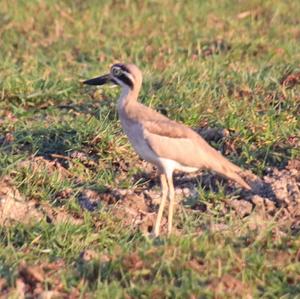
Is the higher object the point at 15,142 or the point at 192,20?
the point at 15,142

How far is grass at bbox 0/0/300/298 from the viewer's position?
209 inches

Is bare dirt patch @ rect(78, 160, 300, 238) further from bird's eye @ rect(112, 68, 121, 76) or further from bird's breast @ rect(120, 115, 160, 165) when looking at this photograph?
bird's eye @ rect(112, 68, 121, 76)

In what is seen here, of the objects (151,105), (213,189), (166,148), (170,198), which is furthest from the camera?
(151,105)

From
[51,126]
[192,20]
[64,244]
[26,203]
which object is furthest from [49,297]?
[192,20]

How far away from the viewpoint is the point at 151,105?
7.77 metres

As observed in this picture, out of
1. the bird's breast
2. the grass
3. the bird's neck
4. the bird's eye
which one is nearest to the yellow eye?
the bird's eye

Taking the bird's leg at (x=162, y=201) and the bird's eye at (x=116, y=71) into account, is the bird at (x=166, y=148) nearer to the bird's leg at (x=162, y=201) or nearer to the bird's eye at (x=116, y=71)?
the bird's leg at (x=162, y=201)

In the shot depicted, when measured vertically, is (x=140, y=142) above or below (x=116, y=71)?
below

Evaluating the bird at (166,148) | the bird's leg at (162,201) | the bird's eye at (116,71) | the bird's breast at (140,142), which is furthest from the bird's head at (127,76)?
the bird's leg at (162,201)

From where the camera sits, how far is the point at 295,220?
Result: 245 inches

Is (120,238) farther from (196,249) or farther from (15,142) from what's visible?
(15,142)

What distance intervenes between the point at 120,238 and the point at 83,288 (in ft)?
2.66

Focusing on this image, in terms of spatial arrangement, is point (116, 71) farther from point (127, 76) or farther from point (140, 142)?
point (140, 142)

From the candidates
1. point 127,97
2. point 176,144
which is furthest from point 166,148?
→ point 127,97
